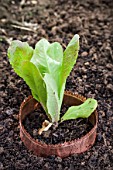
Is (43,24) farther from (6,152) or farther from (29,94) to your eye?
(6,152)

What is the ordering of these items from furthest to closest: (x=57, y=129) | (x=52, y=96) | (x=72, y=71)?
(x=72, y=71), (x=57, y=129), (x=52, y=96)

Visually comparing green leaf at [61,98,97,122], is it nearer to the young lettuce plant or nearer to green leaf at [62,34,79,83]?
the young lettuce plant

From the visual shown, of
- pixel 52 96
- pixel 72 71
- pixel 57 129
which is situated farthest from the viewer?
pixel 72 71

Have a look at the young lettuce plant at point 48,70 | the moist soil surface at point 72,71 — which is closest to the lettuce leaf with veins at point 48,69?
the young lettuce plant at point 48,70

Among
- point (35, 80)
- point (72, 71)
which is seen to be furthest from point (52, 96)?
point (72, 71)

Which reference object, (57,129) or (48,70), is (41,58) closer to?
(48,70)

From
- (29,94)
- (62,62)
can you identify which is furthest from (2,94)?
(62,62)
